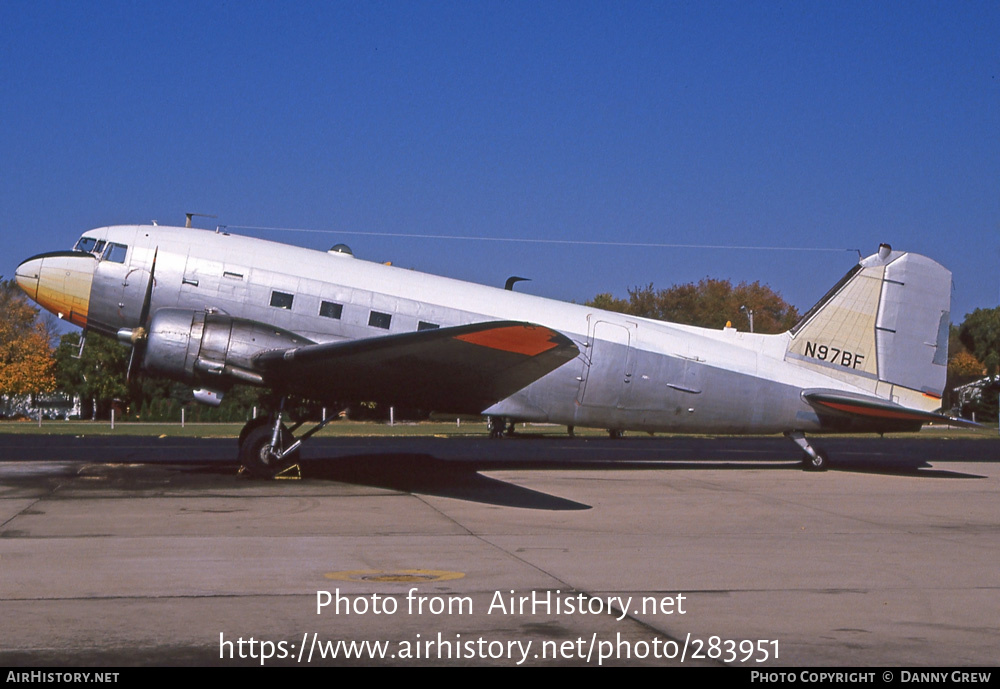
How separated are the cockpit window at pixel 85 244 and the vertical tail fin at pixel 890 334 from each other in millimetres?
13200

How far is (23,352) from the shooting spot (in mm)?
78875

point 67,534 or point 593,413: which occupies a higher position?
point 593,413

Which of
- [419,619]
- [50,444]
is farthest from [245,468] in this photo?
[50,444]

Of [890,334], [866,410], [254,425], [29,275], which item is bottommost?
[254,425]

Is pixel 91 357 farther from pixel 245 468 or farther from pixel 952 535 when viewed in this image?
pixel 952 535

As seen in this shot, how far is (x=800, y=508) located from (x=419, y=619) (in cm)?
855

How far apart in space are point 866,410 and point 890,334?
1.91 m

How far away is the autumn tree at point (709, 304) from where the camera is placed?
274 feet

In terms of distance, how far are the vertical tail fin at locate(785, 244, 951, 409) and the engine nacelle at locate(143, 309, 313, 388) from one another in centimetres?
1041

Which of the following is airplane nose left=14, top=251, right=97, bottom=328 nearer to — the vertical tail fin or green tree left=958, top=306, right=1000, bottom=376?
the vertical tail fin

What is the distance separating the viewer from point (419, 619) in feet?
21.8

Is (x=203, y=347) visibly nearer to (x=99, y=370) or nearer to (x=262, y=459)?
(x=262, y=459)

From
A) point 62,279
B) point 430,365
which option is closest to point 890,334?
point 430,365

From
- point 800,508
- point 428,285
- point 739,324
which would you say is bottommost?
point 800,508
